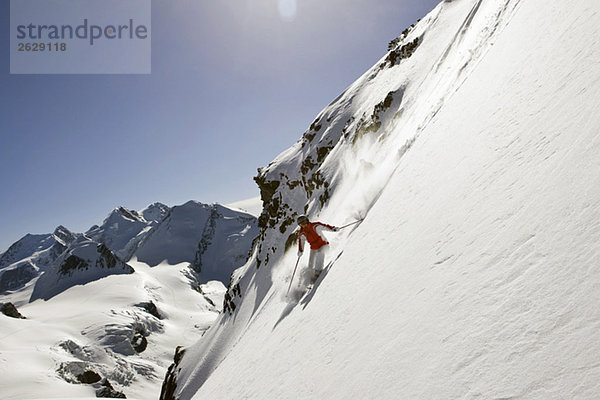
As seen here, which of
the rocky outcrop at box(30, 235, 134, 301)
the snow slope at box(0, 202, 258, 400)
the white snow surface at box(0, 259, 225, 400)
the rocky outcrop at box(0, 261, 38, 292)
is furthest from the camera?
the rocky outcrop at box(0, 261, 38, 292)

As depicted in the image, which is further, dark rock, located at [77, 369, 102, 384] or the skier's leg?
dark rock, located at [77, 369, 102, 384]

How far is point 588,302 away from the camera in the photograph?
1614 mm

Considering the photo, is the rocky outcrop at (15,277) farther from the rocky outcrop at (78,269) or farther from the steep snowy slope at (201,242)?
the rocky outcrop at (78,269)

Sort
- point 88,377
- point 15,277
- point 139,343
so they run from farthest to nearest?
point 15,277, point 139,343, point 88,377

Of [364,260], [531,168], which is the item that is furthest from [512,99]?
[364,260]

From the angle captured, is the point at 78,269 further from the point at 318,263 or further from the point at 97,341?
the point at 318,263

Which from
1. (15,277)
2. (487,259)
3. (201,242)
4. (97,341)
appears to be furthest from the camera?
(15,277)

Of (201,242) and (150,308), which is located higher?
(201,242)

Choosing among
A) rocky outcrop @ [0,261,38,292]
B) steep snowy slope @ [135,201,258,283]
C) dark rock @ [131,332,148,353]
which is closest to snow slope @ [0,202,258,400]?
dark rock @ [131,332,148,353]

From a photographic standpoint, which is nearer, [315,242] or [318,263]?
[315,242]

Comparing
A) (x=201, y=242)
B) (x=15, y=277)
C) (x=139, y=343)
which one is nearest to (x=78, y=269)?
(x=139, y=343)

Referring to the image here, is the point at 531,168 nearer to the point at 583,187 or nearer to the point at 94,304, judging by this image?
the point at 583,187

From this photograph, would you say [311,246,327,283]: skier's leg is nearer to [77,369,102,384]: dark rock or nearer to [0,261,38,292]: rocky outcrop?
[77,369,102,384]: dark rock

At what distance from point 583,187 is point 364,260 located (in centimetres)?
383
